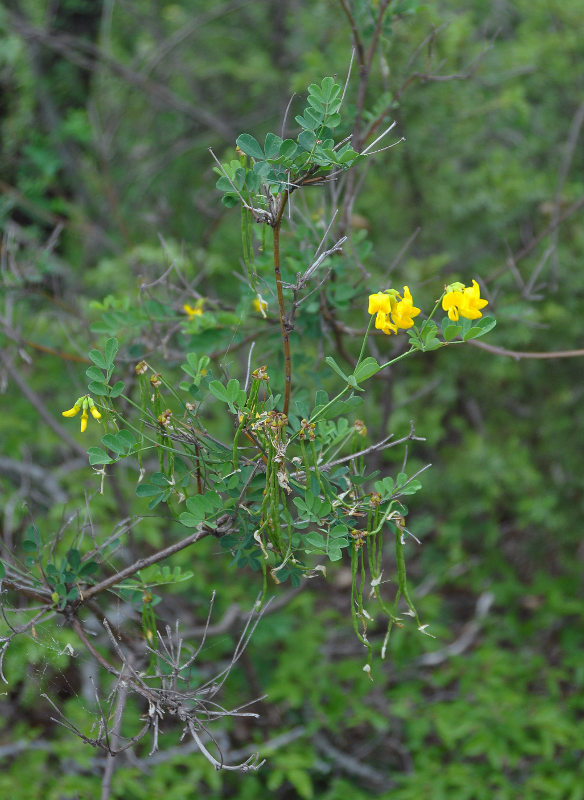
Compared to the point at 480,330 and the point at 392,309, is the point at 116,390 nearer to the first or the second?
the point at 392,309

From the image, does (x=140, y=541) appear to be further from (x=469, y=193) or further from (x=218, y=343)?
(x=469, y=193)

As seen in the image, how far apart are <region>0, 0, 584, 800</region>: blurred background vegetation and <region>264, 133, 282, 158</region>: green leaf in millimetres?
745

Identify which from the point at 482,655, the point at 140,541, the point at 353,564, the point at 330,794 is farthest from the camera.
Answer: the point at 140,541

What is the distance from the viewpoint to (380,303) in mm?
934

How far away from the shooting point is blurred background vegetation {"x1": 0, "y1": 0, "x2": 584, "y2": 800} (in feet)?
6.81

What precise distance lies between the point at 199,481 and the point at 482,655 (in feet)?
5.79

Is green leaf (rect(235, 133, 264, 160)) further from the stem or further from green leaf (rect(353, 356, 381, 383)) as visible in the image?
green leaf (rect(353, 356, 381, 383))

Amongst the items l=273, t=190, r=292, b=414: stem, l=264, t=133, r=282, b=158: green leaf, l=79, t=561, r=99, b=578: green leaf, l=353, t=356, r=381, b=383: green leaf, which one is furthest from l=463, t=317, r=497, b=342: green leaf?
l=79, t=561, r=99, b=578: green leaf

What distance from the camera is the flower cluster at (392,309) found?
36.8 inches

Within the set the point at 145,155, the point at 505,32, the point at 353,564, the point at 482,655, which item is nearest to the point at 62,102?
the point at 145,155

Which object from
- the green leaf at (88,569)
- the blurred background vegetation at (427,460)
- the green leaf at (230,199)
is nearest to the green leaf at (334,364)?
the green leaf at (230,199)

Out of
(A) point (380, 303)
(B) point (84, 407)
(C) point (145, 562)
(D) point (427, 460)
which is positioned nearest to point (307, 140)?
(A) point (380, 303)

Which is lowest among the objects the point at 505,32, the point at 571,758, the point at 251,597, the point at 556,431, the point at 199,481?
the point at 571,758

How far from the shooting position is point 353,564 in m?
0.97
